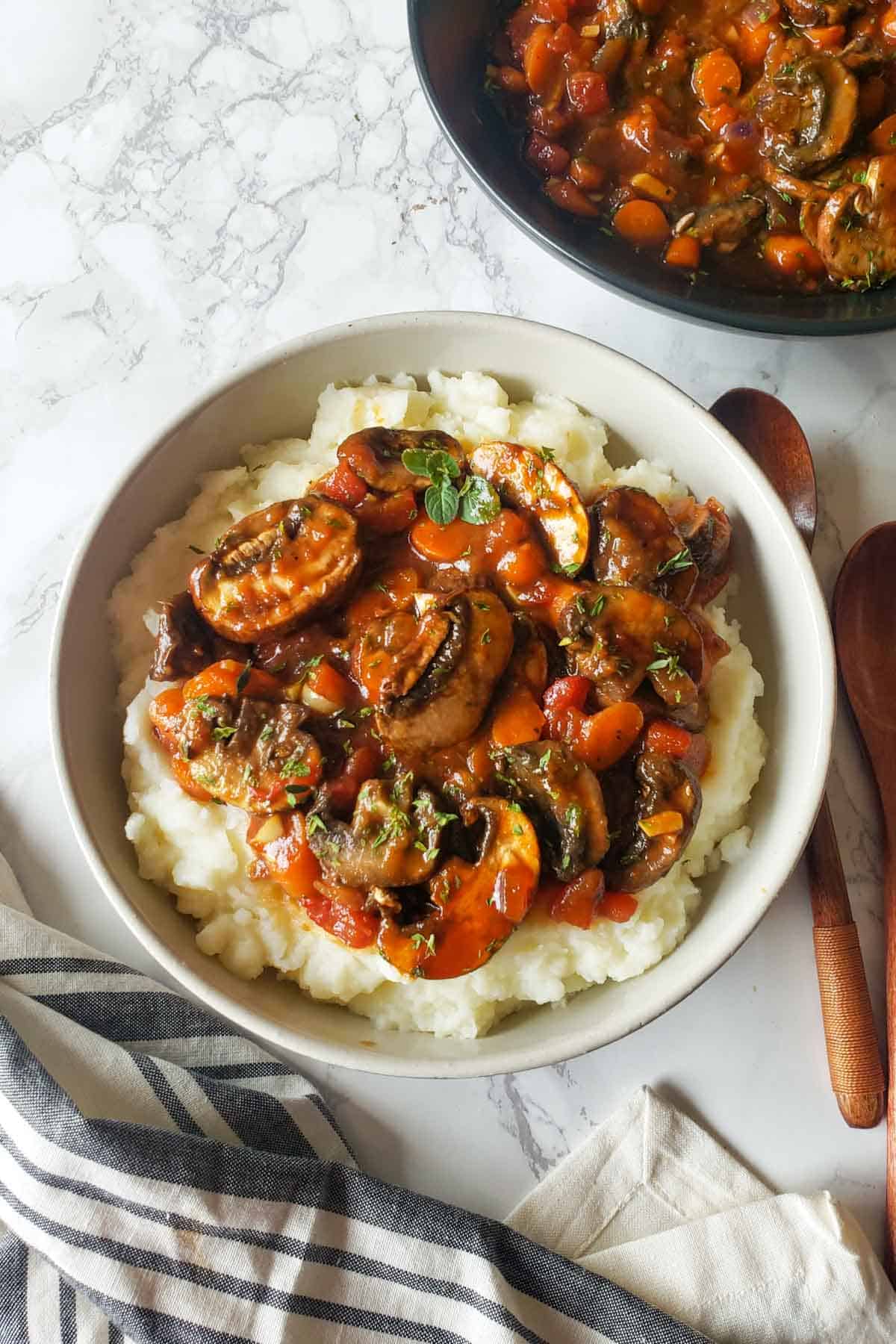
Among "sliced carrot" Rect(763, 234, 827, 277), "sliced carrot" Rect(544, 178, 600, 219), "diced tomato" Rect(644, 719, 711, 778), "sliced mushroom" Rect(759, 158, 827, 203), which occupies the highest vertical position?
"sliced carrot" Rect(544, 178, 600, 219)

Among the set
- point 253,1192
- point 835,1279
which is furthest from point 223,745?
point 835,1279

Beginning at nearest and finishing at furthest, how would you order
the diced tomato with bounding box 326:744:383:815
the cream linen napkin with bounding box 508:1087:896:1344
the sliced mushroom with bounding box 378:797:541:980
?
the sliced mushroom with bounding box 378:797:541:980 < the diced tomato with bounding box 326:744:383:815 < the cream linen napkin with bounding box 508:1087:896:1344

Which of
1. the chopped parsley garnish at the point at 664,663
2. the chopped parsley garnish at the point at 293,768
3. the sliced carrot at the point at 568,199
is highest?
the sliced carrot at the point at 568,199

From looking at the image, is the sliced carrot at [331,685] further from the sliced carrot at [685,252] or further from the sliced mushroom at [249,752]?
the sliced carrot at [685,252]

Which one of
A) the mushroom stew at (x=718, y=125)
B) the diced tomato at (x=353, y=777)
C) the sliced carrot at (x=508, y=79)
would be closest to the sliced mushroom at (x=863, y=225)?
the mushroom stew at (x=718, y=125)

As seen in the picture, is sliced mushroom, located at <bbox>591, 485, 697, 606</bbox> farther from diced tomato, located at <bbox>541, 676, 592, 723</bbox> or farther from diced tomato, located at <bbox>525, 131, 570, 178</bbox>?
diced tomato, located at <bbox>525, 131, 570, 178</bbox>

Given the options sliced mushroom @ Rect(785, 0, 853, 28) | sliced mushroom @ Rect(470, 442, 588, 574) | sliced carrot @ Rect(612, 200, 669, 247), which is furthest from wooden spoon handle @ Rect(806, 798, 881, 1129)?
sliced mushroom @ Rect(785, 0, 853, 28)
